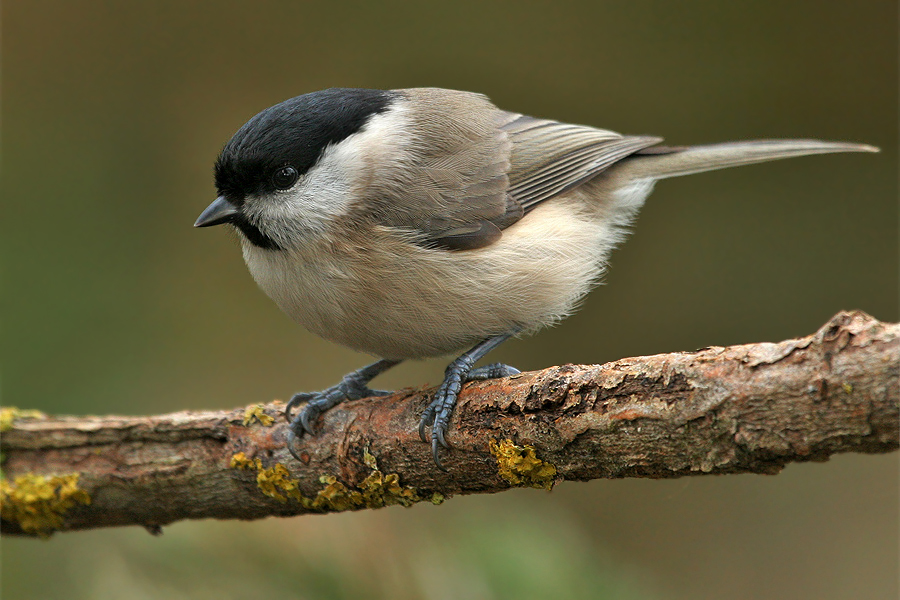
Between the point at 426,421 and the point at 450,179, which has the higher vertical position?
the point at 450,179

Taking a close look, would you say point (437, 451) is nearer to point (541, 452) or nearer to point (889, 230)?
point (541, 452)

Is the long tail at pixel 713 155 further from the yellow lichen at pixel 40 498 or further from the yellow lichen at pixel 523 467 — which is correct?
the yellow lichen at pixel 40 498

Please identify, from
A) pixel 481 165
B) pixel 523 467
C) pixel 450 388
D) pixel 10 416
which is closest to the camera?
pixel 523 467

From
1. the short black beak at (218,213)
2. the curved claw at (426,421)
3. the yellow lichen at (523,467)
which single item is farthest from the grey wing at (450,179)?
the yellow lichen at (523,467)

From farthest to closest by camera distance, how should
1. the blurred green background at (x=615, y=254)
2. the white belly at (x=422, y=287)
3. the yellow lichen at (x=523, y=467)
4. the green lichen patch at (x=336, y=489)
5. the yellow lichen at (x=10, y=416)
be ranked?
1. the blurred green background at (x=615, y=254)
2. the yellow lichen at (x=10, y=416)
3. the white belly at (x=422, y=287)
4. the green lichen patch at (x=336, y=489)
5. the yellow lichen at (x=523, y=467)

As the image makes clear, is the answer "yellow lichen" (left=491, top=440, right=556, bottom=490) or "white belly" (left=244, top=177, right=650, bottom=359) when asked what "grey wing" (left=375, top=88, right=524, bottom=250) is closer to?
"white belly" (left=244, top=177, right=650, bottom=359)

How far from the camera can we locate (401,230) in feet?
8.34

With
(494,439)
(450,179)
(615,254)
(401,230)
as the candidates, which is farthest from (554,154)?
(615,254)

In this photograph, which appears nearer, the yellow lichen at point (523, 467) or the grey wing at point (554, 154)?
the yellow lichen at point (523, 467)

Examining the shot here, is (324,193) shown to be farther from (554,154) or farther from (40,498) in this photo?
(40,498)

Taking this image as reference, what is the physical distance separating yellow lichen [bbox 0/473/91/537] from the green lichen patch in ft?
2.12

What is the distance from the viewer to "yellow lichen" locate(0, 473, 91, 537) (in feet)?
8.73

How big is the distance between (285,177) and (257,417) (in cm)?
84

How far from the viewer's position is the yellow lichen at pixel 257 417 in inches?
103
